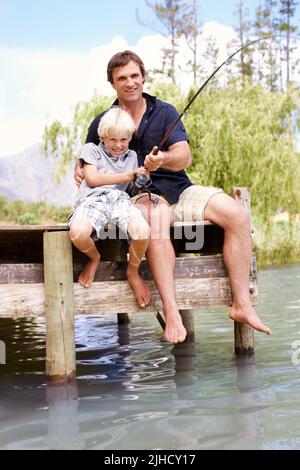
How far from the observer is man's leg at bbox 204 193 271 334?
172 inches

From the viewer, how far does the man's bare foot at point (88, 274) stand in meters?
4.27

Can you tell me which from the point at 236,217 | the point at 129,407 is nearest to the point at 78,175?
the point at 236,217

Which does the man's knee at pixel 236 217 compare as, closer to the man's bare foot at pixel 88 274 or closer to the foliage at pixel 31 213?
the man's bare foot at pixel 88 274

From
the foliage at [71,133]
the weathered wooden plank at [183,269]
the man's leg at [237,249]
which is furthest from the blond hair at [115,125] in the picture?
the foliage at [71,133]

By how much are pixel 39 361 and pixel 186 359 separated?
1.08 meters

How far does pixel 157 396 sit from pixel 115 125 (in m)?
1.47

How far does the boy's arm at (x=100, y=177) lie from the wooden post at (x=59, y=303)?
32 cm

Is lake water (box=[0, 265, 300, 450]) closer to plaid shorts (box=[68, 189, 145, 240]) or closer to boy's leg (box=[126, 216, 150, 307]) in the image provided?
boy's leg (box=[126, 216, 150, 307])

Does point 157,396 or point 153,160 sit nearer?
point 153,160

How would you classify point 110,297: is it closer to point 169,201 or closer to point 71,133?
point 169,201

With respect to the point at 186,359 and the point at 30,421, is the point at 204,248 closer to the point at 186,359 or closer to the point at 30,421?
the point at 186,359

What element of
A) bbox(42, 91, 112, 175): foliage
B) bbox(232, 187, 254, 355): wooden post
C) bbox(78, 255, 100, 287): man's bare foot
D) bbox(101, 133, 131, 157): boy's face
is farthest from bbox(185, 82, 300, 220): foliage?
bbox(78, 255, 100, 287): man's bare foot

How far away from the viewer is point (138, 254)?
4121mm

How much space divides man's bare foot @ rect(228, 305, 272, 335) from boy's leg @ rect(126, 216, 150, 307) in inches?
19.9
